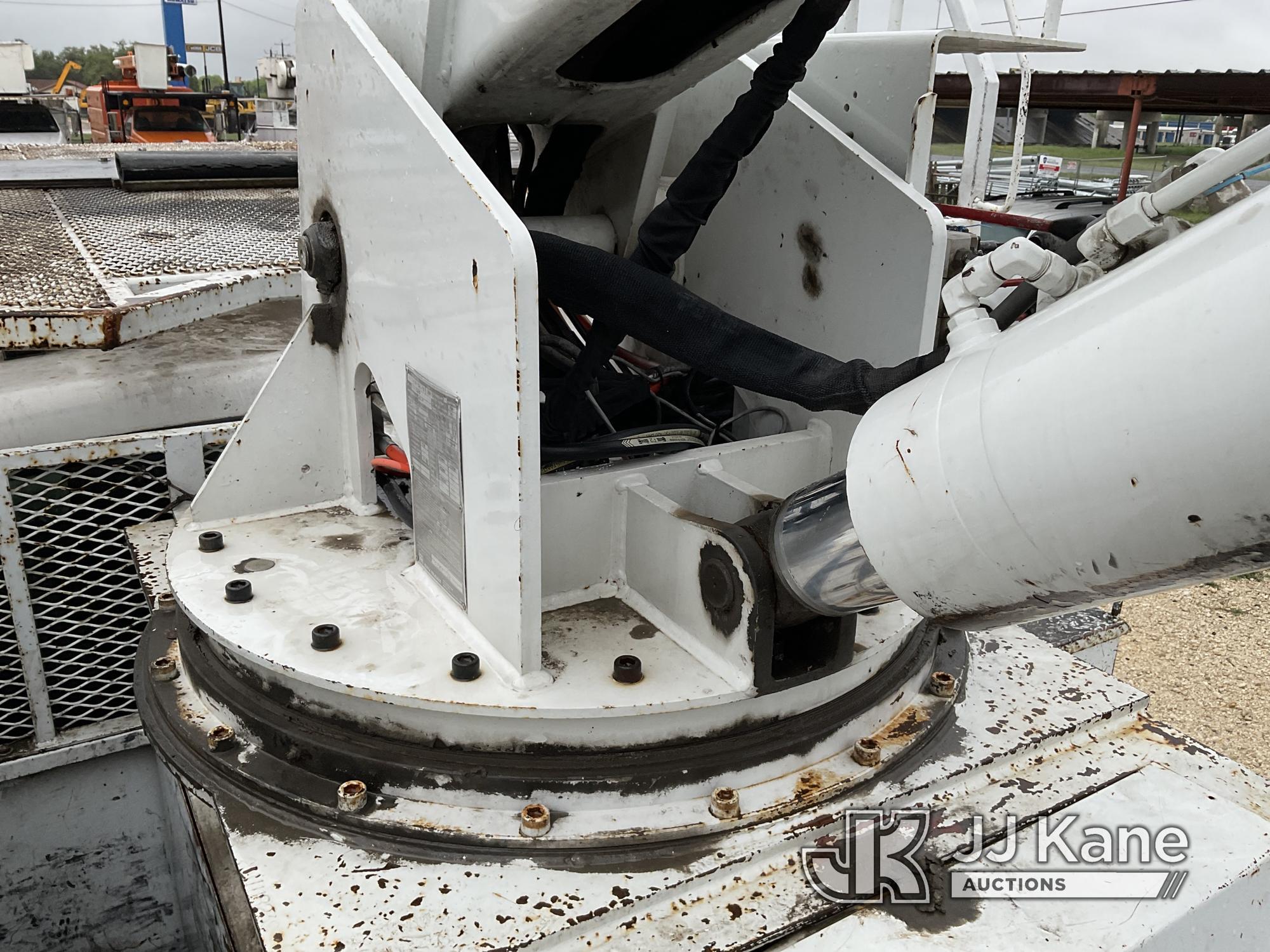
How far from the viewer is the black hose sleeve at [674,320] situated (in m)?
1.13

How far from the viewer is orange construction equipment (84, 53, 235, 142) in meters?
11.7

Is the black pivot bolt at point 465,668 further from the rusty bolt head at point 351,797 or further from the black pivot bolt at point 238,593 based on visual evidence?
the black pivot bolt at point 238,593

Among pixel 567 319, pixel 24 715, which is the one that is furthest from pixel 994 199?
pixel 24 715

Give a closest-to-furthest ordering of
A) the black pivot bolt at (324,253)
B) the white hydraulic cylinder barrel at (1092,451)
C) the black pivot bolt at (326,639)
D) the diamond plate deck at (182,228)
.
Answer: the white hydraulic cylinder barrel at (1092,451) → the black pivot bolt at (326,639) → the black pivot bolt at (324,253) → the diamond plate deck at (182,228)

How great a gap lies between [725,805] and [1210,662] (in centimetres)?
330

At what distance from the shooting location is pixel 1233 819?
43.1 inches

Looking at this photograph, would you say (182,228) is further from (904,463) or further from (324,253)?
(904,463)

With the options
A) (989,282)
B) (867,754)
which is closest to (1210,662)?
(867,754)

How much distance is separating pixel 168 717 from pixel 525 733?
482mm

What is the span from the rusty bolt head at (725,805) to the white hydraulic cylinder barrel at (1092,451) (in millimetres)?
312

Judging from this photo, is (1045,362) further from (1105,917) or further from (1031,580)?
(1105,917)

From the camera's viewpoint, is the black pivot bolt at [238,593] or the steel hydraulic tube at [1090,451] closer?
the steel hydraulic tube at [1090,451]

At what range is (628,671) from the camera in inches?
42.5

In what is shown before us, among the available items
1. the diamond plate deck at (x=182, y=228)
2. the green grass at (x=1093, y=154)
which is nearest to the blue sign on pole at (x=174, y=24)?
the green grass at (x=1093, y=154)
